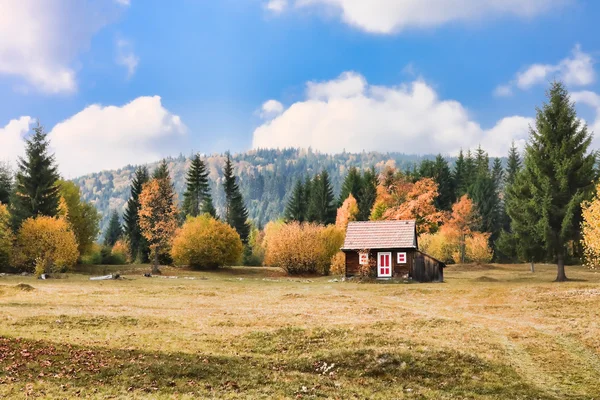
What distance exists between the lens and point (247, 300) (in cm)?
3247

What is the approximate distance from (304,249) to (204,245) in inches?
511

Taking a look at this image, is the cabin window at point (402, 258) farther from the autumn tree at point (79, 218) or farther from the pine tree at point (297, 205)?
the pine tree at point (297, 205)

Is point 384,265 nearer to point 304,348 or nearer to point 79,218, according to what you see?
point 304,348

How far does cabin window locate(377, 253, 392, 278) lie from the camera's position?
158 feet

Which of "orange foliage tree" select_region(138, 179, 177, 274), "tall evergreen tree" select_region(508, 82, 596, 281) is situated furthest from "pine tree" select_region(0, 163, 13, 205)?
"tall evergreen tree" select_region(508, 82, 596, 281)

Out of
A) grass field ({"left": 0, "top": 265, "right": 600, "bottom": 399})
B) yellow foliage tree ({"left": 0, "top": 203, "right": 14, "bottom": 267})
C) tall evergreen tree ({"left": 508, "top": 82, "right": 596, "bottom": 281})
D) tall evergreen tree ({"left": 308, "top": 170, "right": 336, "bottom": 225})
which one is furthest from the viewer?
tall evergreen tree ({"left": 308, "top": 170, "right": 336, "bottom": 225})

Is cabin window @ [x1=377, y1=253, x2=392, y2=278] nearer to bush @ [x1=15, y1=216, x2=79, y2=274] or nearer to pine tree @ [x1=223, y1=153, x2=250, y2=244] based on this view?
bush @ [x1=15, y1=216, x2=79, y2=274]

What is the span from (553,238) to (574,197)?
388 cm

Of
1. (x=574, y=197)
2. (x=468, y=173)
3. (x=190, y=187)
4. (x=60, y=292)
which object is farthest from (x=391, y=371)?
(x=468, y=173)

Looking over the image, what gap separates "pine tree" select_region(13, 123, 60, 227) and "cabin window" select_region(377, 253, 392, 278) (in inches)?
1560

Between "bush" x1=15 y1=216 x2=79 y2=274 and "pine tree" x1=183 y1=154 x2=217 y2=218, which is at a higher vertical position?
"pine tree" x1=183 y1=154 x2=217 y2=218

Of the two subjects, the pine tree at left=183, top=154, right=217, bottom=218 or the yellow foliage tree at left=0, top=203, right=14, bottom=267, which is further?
the pine tree at left=183, top=154, right=217, bottom=218

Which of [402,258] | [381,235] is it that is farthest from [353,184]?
[402,258]

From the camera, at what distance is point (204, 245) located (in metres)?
61.9
